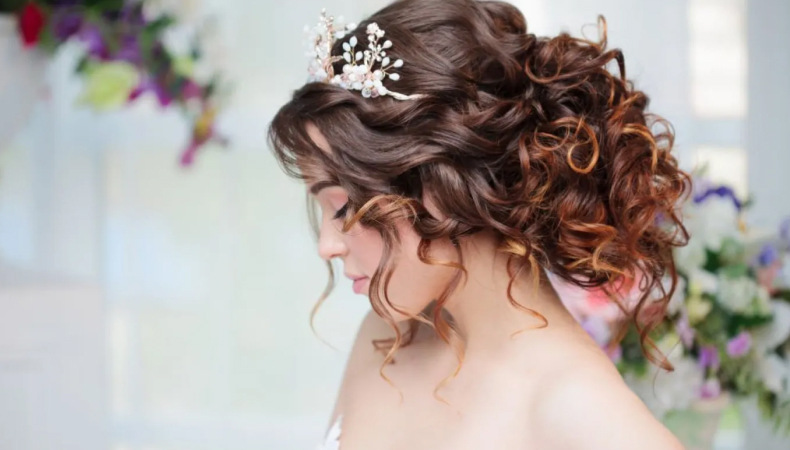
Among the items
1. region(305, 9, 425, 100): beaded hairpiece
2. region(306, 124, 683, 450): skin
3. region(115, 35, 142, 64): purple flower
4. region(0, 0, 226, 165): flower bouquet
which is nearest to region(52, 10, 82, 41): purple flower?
region(0, 0, 226, 165): flower bouquet

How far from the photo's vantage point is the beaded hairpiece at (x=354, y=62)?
46.3 inches

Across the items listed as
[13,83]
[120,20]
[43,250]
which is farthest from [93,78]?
[43,250]

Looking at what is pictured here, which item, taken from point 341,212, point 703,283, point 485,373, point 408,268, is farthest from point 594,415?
point 703,283

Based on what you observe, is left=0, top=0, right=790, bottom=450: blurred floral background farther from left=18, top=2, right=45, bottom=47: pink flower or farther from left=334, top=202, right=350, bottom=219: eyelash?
left=334, top=202, right=350, bottom=219: eyelash

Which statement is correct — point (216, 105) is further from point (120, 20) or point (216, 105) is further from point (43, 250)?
point (43, 250)

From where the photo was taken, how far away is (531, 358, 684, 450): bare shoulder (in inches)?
38.2

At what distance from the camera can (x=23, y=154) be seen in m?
2.99

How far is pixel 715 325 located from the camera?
4.87ft

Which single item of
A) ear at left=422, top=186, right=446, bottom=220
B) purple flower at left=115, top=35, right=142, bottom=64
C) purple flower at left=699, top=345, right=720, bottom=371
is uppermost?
purple flower at left=115, top=35, right=142, bottom=64

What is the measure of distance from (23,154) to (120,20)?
40.7 inches

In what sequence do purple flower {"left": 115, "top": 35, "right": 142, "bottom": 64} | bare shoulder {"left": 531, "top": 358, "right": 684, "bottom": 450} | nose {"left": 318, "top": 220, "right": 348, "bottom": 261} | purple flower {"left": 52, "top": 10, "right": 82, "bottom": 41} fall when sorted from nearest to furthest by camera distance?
bare shoulder {"left": 531, "top": 358, "right": 684, "bottom": 450}, nose {"left": 318, "top": 220, "right": 348, "bottom": 261}, purple flower {"left": 52, "top": 10, "right": 82, "bottom": 41}, purple flower {"left": 115, "top": 35, "right": 142, "bottom": 64}

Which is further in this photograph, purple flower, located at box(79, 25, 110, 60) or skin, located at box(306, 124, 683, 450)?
purple flower, located at box(79, 25, 110, 60)

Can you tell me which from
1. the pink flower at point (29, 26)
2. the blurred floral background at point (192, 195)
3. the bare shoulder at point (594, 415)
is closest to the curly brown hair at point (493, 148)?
the bare shoulder at point (594, 415)

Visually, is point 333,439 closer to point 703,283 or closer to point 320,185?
point 320,185
